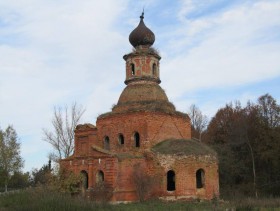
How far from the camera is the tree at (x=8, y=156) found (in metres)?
38.9

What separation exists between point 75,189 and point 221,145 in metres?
20.0

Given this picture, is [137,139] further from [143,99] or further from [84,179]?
[84,179]

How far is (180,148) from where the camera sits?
2566cm

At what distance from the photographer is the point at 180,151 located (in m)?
25.4

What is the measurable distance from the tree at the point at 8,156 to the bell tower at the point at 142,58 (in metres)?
15.6

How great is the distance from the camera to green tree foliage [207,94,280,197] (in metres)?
36.7

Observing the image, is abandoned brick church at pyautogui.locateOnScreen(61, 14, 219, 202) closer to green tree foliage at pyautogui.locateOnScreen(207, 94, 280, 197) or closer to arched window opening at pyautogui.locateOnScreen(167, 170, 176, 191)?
arched window opening at pyautogui.locateOnScreen(167, 170, 176, 191)

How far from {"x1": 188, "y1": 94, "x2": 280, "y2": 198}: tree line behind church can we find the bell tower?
42.2 ft

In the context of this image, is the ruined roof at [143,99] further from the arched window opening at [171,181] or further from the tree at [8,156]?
the tree at [8,156]

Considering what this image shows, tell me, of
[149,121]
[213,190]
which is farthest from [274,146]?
[149,121]

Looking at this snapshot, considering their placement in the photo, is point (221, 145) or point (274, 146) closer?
point (274, 146)

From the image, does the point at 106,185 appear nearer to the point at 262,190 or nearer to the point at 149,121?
the point at 149,121

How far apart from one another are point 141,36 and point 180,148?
8702mm

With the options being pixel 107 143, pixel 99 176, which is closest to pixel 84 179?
pixel 99 176
